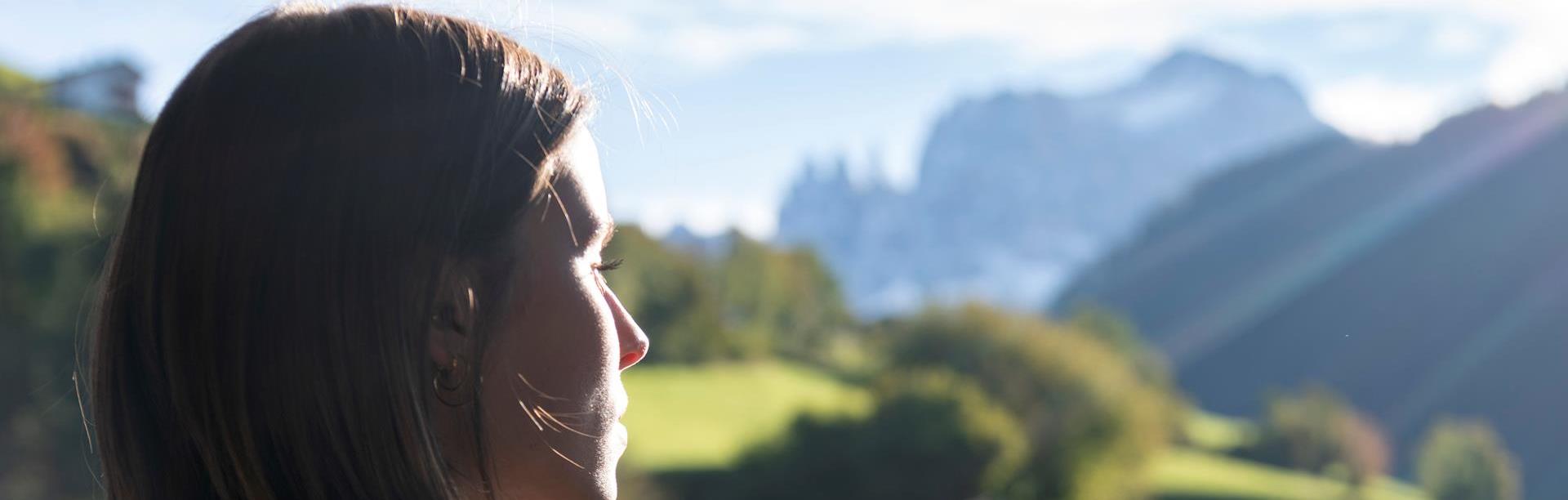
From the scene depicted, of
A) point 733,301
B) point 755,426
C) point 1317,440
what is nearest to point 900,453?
point 755,426

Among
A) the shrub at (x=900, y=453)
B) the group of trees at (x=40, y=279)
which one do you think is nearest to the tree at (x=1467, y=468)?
the shrub at (x=900, y=453)

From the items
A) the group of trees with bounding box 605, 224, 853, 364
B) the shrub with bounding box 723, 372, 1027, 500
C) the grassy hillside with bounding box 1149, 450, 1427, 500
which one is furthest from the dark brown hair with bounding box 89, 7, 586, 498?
the grassy hillside with bounding box 1149, 450, 1427, 500

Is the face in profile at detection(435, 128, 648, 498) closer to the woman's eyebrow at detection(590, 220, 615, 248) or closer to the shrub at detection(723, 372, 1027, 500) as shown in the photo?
the woman's eyebrow at detection(590, 220, 615, 248)

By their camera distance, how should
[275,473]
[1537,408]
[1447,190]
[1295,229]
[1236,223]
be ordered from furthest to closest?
[1236,223]
[1295,229]
[1447,190]
[1537,408]
[275,473]

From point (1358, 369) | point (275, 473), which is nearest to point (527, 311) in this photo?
point (275, 473)

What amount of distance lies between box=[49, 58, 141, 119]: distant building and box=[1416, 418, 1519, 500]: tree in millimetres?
70301

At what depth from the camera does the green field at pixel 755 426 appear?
5578 centimetres

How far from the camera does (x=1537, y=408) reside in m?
90.5

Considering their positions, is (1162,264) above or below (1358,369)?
above

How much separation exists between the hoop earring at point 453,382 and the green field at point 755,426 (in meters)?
49.0

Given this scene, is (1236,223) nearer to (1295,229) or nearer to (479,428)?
(1295,229)

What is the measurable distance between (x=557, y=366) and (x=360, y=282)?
219mm

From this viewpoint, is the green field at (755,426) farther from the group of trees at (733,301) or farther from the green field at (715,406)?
the group of trees at (733,301)

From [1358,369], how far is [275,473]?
129 meters
